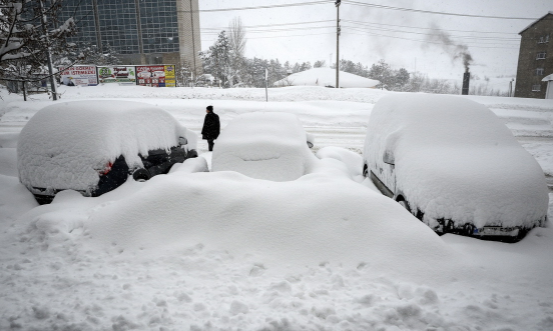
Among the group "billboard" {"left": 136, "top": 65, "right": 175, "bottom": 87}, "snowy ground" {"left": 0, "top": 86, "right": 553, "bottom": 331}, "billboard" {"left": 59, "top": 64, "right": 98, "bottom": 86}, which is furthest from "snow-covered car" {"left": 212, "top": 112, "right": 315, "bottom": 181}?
"billboard" {"left": 59, "top": 64, "right": 98, "bottom": 86}

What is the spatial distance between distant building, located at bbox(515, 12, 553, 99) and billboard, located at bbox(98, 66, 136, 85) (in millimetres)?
46578

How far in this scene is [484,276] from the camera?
2834 millimetres

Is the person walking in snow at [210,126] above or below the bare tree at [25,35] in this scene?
below

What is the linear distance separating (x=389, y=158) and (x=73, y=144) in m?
4.72

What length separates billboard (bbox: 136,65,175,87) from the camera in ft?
104

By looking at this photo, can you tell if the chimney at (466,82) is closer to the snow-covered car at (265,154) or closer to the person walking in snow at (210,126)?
the person walking in snow at (210,126)

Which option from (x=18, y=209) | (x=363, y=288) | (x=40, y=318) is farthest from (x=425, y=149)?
(x=18, y=209)

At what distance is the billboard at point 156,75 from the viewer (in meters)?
31.8

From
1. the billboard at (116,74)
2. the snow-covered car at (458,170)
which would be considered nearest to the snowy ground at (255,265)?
the snow-covered car at (458,170)

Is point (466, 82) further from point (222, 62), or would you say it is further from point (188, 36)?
point (188, 36)

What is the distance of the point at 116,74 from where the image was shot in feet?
104

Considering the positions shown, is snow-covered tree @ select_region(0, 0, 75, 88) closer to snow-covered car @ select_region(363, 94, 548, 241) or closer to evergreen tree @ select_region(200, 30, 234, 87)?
snow-covered car @ select_region(363, 94, 548, 241)

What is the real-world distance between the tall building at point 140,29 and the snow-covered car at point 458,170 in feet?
162

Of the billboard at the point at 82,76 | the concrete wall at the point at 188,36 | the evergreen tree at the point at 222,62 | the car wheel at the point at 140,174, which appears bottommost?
the car wheel at the point at 140,174
